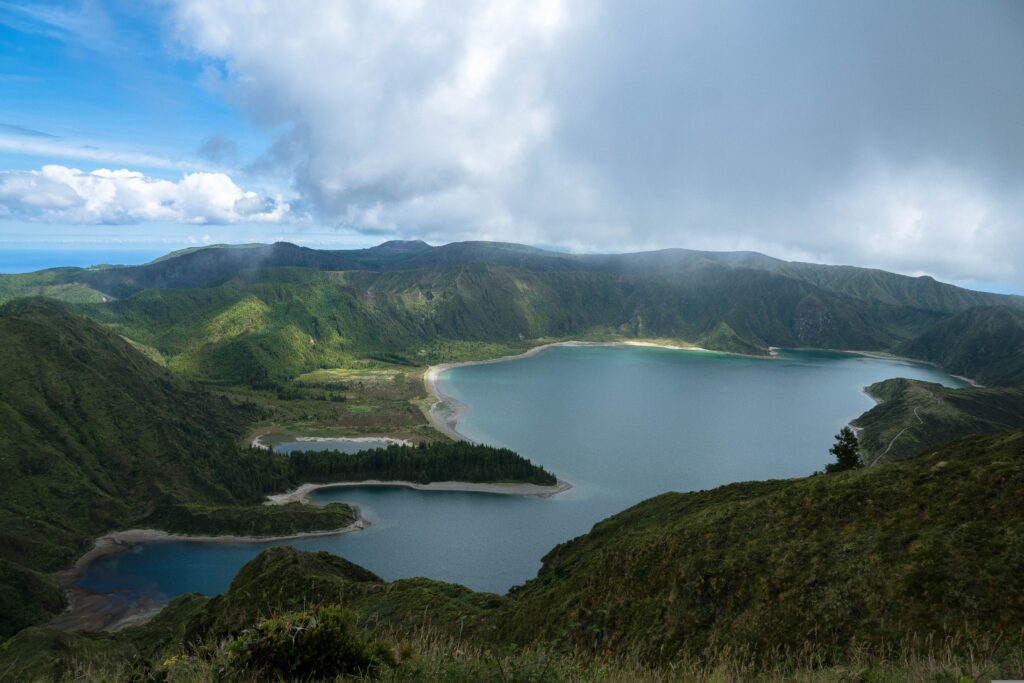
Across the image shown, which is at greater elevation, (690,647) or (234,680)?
(234,680)

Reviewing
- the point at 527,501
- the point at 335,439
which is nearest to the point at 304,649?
the point at 527,501

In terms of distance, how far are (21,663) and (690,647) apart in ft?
202

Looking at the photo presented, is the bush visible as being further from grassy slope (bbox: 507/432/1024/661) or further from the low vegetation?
the low vegetation

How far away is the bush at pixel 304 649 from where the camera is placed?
8.91 m

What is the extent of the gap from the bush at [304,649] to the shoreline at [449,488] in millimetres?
120303

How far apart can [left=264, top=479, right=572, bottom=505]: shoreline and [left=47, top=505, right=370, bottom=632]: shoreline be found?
16.1m

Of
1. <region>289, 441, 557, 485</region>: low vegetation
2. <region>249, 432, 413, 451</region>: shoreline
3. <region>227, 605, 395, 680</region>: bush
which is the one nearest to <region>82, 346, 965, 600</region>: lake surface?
<region>289, 441, 557, 485</region>: low vegetation

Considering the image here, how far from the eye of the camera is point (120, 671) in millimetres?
12023

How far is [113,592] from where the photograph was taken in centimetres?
9469

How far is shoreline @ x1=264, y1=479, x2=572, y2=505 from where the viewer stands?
129000 mm

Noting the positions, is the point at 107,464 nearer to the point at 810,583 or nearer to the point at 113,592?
the point at 113,592

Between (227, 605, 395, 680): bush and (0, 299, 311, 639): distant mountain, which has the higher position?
(227, 605, 395, 680): bush

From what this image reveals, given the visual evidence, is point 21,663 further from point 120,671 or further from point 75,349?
point 75,349

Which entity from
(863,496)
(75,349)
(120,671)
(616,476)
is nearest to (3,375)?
(75,349)
